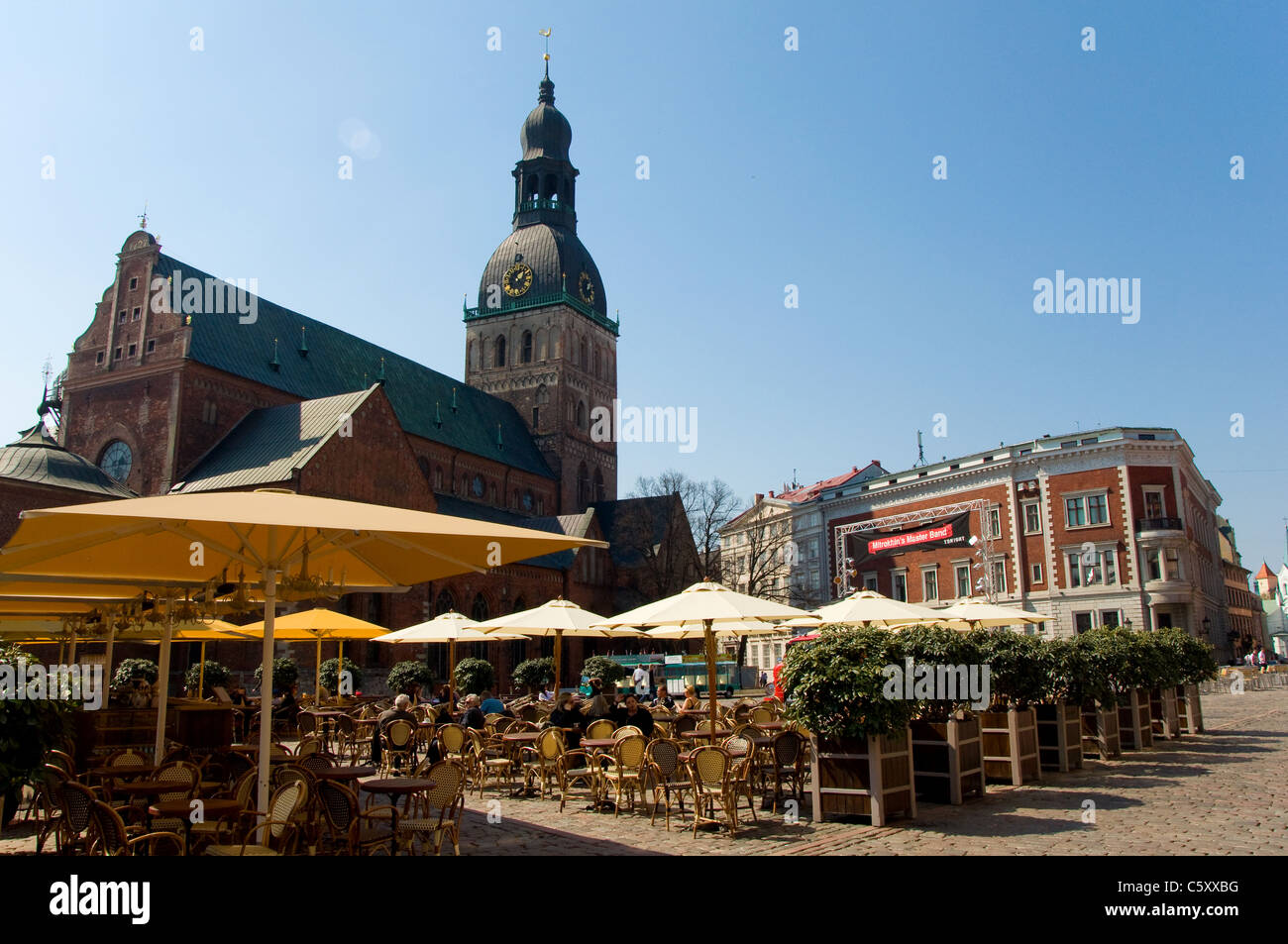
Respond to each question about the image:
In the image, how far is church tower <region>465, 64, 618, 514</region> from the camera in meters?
63.6

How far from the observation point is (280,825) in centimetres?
675

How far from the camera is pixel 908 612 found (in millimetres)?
15555

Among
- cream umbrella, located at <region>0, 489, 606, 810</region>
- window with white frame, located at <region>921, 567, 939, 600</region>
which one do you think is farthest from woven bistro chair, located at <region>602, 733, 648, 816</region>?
window with white frame, located at <region>921, 567, 939, 600</region>

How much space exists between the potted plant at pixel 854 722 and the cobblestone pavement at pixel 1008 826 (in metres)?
0.30

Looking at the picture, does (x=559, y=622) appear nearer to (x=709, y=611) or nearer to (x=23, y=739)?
(x=709, y=611)

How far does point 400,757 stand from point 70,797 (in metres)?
8.55

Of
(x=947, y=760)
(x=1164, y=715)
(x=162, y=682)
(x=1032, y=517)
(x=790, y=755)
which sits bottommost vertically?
(x=1164, y=715)

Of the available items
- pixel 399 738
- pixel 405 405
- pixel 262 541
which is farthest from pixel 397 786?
pixel 405 405

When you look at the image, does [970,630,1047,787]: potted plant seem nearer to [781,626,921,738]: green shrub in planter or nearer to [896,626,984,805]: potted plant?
[896,626,984,805]: potted plant

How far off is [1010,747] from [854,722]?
13.7 ft

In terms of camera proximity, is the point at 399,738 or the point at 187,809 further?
the point at 399,738
